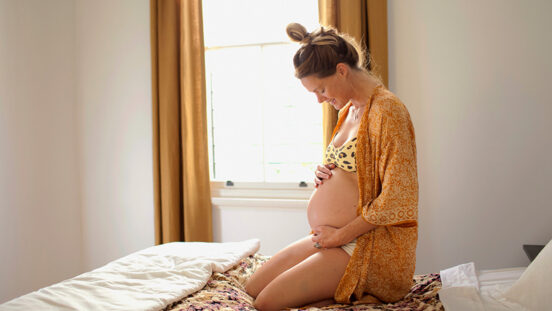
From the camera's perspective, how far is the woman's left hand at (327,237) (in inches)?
55.1

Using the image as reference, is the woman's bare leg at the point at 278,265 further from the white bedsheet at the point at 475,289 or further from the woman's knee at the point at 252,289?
the white bedsheet at the point at 475,289

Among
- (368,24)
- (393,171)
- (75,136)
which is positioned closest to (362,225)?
(393,171)

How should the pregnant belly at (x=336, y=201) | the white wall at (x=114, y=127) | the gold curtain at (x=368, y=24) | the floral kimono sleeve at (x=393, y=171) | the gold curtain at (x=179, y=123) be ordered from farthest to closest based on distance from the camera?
the white wall at (x=114, y=127) → the gold curtain at (x=179, y=123) → the gold curtain at (x=368, y=24) → the pregnant belly at (x=336, y=201) → the floral kimono sleeve at (x=393, y=171)

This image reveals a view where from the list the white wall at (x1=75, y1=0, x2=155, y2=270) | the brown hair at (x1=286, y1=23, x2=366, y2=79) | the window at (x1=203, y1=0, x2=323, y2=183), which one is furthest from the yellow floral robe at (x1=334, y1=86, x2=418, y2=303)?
the white wall at (x1=75, y1=0, x2=155, y2=270)

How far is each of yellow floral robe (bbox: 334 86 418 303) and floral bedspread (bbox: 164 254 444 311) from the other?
0.19 ft

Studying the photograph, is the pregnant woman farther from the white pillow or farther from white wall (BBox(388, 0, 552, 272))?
white wall (BBox(388, 0, 552, 272))

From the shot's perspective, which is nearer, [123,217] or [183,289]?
[183,289]

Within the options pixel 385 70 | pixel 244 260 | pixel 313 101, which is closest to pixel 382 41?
pixel 385 70

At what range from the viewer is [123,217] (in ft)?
10.3

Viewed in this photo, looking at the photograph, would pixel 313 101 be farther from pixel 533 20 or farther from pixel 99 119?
pixel 99 119

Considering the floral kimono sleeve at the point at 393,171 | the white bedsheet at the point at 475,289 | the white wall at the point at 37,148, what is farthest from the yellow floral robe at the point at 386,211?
the white wall at the point at 37,148

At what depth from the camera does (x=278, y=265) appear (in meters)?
1.53

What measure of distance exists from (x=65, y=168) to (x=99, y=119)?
1.39ft

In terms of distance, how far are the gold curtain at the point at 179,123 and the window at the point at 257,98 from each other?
0.19 metres
